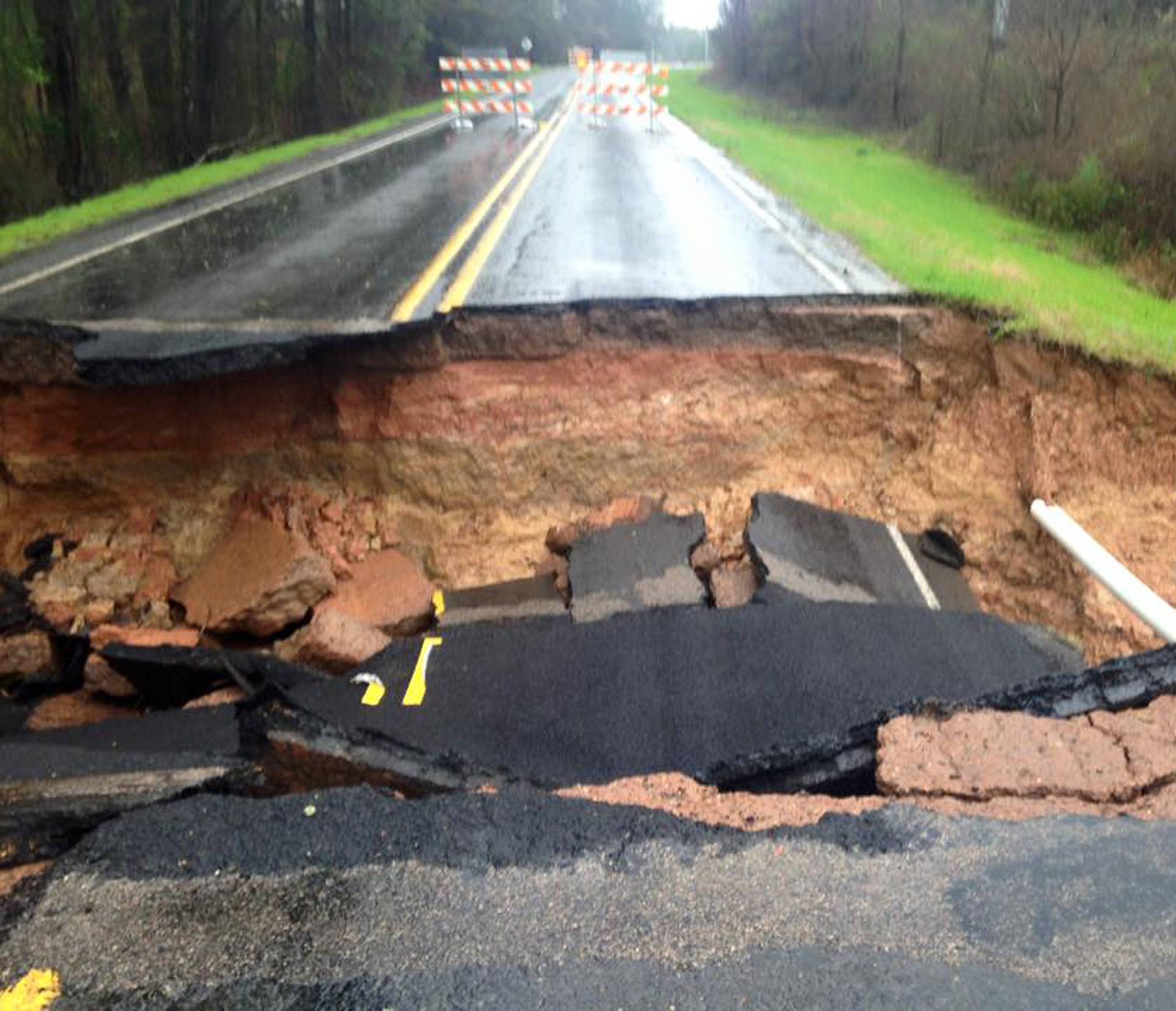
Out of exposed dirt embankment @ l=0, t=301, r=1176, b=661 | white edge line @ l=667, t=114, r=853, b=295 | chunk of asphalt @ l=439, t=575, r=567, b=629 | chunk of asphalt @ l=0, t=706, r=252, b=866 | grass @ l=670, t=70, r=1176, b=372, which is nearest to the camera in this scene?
chunk of asphalt @ l=0, t=706, r=252, b=866

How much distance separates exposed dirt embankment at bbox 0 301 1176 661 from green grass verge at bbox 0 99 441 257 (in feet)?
12.3

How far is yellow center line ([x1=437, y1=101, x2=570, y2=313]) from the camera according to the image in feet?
26.5

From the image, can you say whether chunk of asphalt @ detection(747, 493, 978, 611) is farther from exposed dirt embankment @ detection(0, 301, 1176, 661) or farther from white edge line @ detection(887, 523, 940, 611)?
exposed dirt embankment @ detection(0, 301, 1176, 661)

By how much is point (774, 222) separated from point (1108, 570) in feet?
23.3

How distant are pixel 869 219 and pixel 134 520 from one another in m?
8.94

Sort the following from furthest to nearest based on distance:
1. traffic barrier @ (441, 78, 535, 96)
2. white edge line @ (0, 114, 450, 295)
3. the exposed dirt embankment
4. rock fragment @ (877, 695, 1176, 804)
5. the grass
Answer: traffic barrier @ (441, 78, 535, 96) < white edge line @ (0, 114, 450, 295) < the exposed dirt embankment < the grass < rock fragment @ (877, 695, 1176, 804)

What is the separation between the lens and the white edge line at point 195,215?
878 centimetres

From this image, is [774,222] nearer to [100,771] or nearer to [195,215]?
[195,215]

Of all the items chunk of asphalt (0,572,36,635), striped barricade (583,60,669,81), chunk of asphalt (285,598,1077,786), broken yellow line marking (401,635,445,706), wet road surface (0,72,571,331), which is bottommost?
chunk of asphalt (0,572,36,635)

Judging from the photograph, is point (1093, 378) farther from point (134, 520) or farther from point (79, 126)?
point (79, 126)

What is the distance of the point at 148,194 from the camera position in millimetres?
13820

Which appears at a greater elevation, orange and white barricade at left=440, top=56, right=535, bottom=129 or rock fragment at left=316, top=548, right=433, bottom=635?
orange and white barricade at left=440, top=56, right=535, bottom=129

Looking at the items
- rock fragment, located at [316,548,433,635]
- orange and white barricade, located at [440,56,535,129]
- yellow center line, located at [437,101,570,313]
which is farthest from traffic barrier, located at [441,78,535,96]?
rock fragment, located at [316,548,433,635]

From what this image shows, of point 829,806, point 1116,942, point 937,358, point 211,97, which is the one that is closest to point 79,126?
point 211,97
